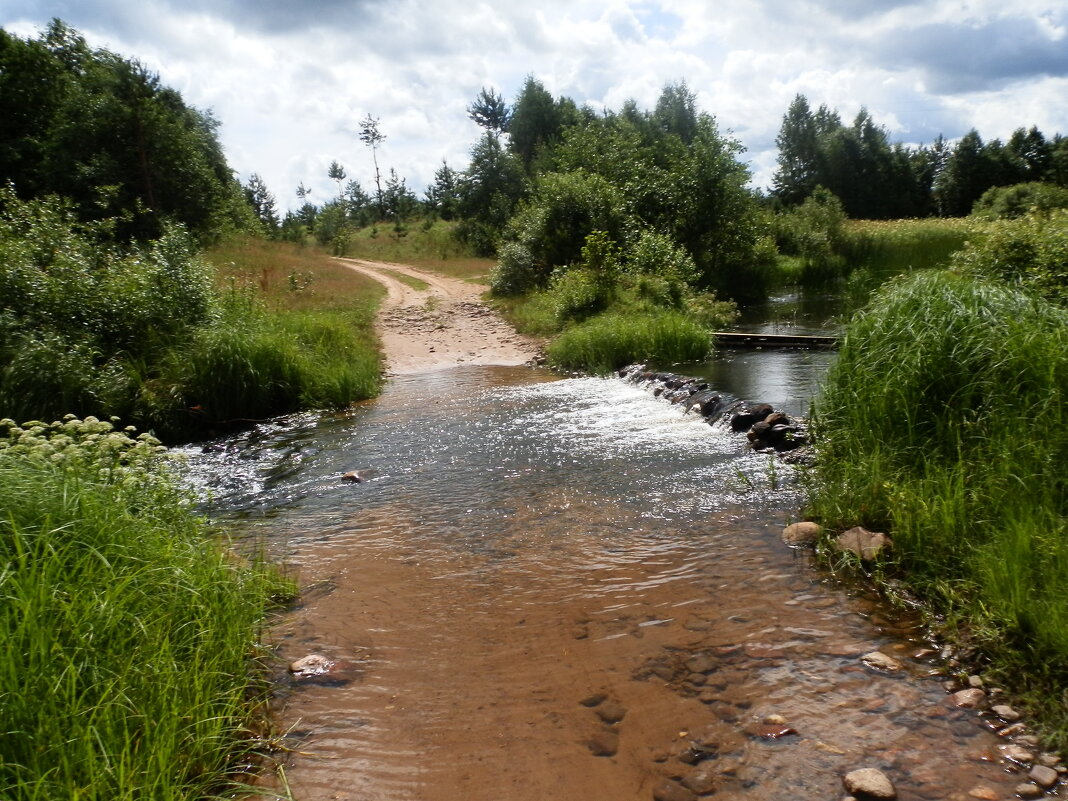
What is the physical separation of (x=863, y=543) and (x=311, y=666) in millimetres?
3701

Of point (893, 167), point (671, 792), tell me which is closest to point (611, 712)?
point (671, 792)

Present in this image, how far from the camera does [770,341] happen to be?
15680mm

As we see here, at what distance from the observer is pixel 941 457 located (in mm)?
5246

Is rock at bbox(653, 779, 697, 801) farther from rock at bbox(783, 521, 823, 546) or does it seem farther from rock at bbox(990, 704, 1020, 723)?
rock at bbox(783, 521, 823, 546)

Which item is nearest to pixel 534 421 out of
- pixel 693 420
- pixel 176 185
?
pixel 693 420

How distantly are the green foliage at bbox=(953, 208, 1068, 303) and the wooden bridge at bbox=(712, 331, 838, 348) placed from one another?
3.63 meters

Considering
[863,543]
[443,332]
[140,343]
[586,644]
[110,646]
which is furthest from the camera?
[443,332]

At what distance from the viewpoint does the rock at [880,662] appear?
12.3 feet

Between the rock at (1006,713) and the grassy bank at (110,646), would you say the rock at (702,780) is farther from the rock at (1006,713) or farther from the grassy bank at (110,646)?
the grassy bank at (110,646)

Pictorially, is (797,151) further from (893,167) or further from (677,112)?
(677,112)

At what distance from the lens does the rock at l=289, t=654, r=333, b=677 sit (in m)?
3.98

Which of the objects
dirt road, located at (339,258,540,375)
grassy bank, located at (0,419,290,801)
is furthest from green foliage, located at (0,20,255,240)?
grassy bank, located at (0,419,290,801)

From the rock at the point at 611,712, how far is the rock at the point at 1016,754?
1653mm

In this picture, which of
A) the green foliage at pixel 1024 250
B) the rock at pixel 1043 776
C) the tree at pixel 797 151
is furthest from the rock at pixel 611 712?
the tree at pixel 797 151
